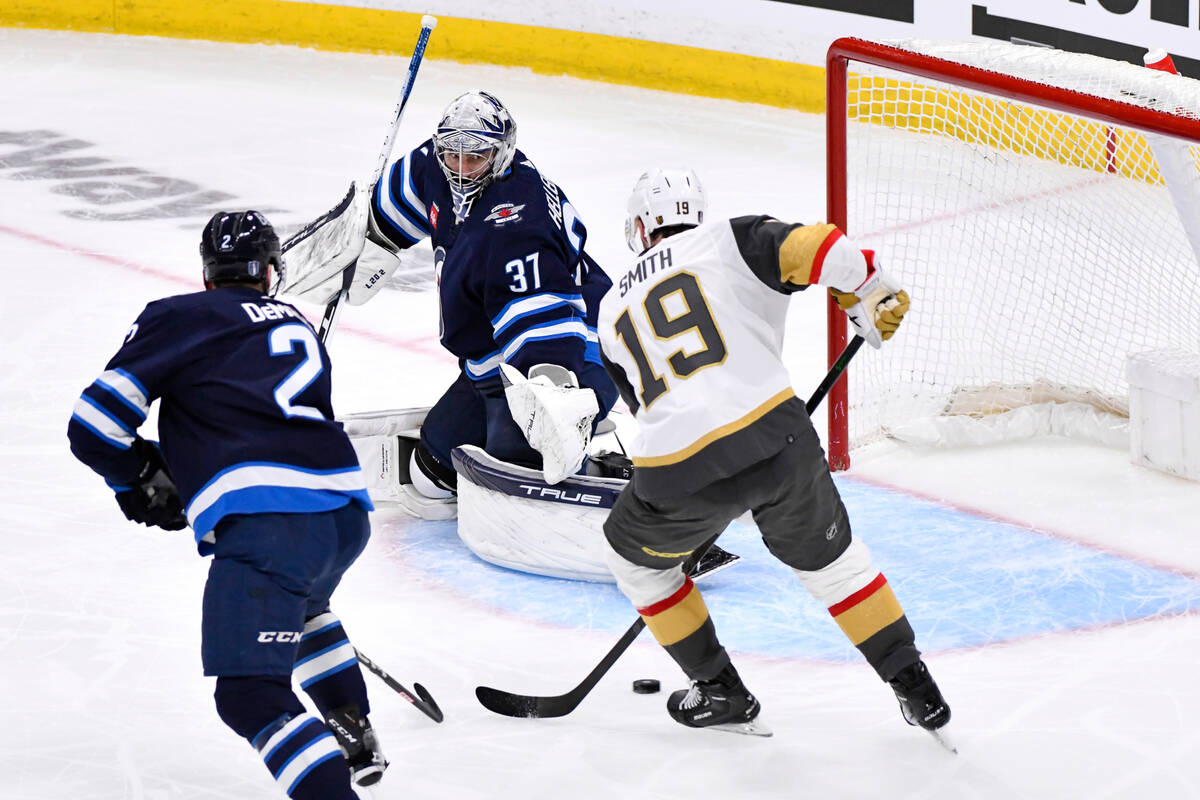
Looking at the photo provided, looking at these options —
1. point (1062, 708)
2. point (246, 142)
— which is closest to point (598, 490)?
point (1062, 708)

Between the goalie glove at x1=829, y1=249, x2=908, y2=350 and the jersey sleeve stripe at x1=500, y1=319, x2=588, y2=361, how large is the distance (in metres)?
0.83

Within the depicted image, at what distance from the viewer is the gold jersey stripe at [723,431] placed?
7.77 ft

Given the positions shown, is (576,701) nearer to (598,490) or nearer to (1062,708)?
(598,490)

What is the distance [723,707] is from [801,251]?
773mm

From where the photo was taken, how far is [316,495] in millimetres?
2205

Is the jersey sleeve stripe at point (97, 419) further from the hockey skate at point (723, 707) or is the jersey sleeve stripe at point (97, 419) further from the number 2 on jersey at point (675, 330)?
the hockey skate at point (723, 707)

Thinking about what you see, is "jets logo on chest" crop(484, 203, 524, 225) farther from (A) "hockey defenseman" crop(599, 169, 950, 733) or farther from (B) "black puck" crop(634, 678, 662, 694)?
(B) "black puck" crop(634, 678, 662, 694)

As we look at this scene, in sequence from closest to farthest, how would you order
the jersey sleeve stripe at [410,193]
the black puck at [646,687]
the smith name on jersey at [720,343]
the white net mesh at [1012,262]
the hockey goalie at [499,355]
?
the smith name on jersey at [720,343], the black puck at [646,687], the hockey goalie at [499,355], the jersey sleeve stripe at [410,193], the white net mesh at [1012,262]

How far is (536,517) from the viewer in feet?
10.5

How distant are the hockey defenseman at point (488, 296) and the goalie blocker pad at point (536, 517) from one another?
7 cm

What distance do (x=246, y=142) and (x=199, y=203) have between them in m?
0.79

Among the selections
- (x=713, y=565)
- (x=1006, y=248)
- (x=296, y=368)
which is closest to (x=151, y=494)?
(x=296, y=368)

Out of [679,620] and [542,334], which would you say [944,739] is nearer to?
[679,620]

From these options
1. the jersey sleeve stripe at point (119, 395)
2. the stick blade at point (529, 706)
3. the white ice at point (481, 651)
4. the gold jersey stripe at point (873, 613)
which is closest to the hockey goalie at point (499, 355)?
the white ice at point (481, 651)
